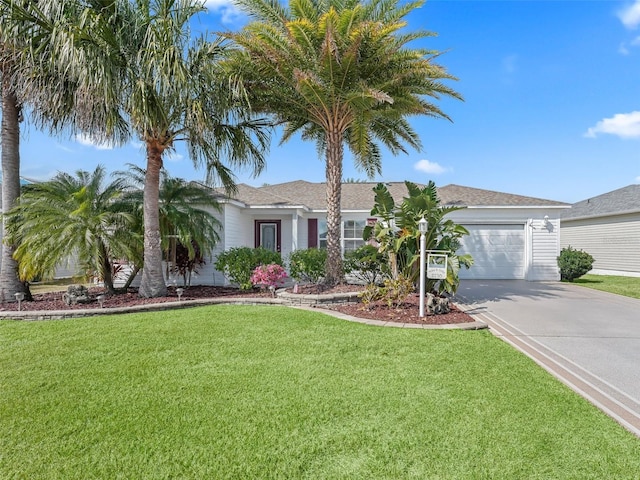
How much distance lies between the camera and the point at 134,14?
755 centimetres

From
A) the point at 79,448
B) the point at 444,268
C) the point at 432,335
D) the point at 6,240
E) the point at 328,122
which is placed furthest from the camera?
the point at 328,122

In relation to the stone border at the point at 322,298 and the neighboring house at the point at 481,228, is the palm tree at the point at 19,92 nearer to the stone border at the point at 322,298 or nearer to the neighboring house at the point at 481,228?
the stone border at the point at 322,298

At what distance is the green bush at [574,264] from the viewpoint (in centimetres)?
1337

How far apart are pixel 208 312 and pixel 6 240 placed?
523 cm

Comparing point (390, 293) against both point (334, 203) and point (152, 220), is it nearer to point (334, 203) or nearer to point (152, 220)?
point (334, 203)

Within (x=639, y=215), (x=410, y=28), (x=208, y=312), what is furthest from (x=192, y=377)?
(x=639, y=215)

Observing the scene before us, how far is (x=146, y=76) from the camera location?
7.21 m

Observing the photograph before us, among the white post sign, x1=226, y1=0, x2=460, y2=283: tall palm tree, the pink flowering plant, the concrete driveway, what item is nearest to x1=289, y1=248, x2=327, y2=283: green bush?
x1=226, y1=0, x2=460, y2=283: tall palm tree

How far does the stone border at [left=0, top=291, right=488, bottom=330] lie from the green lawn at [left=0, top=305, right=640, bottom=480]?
93cm

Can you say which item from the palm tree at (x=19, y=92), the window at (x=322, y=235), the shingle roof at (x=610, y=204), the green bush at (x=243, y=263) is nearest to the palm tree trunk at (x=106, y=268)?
the palm tree at (x=19, y=92)

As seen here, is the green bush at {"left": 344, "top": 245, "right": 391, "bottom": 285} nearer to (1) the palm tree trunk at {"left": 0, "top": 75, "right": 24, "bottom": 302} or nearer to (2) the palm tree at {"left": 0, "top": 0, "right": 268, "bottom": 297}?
(2) the palm tree at {"left": 0, "top": 0, "right": 268, "bottom": 297}

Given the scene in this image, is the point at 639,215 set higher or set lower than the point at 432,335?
higher

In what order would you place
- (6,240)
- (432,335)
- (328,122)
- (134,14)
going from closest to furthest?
(432,335), (134,14), (6,240), (328,122)

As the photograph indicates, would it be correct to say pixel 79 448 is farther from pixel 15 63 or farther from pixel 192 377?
pixel 15 63
